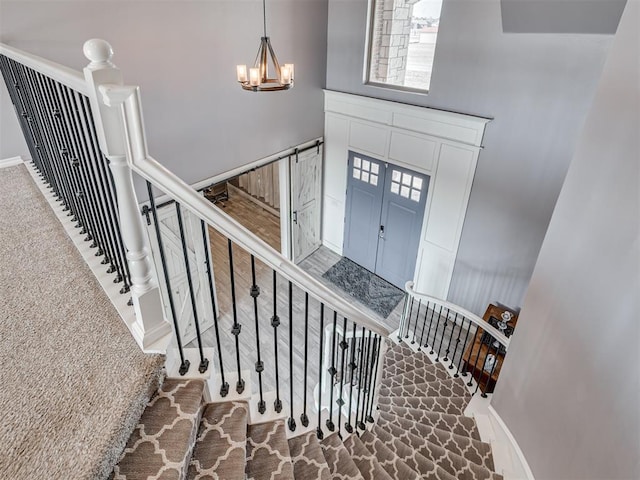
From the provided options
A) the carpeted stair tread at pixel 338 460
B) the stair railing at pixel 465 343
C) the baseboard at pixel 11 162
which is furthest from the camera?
the stair railing at pixel 465 343

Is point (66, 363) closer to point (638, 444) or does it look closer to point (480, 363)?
point (638, 444)

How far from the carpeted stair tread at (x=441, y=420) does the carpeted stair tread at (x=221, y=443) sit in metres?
2.12

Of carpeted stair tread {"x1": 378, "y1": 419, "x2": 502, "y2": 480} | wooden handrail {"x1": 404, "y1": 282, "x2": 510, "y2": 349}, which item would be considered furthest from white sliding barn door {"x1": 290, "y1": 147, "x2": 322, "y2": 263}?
carpeted stair tread {"x1": 378, "y1": 419, "x2": 502, "y2": 480}

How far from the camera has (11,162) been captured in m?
3.09

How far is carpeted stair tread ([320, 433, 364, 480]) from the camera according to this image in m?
2.05

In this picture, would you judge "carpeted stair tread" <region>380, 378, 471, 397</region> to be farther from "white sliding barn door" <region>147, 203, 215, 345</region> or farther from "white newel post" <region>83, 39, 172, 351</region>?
"white newel post" <region>83, 39, 172, 351</region>

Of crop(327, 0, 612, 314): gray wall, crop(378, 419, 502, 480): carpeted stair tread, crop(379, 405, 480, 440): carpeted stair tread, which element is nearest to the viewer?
crop(378, 419, 502, 480): carpeted stair tread

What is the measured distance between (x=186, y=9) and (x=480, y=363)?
4.94 metres

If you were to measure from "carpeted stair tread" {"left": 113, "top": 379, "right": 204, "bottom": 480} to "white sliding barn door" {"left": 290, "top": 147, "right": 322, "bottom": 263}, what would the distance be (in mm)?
4703

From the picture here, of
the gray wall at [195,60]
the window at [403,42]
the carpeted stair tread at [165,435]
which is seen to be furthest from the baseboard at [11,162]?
the window at [403,42]

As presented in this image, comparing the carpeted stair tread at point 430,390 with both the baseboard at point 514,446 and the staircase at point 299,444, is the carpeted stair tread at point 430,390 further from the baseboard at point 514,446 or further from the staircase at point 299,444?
the baseboard at point 514,446

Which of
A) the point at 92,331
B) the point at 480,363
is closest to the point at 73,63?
the point at 92,331

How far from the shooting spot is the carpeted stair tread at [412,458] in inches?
97.7

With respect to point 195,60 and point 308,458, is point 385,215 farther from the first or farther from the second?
point 308,458
